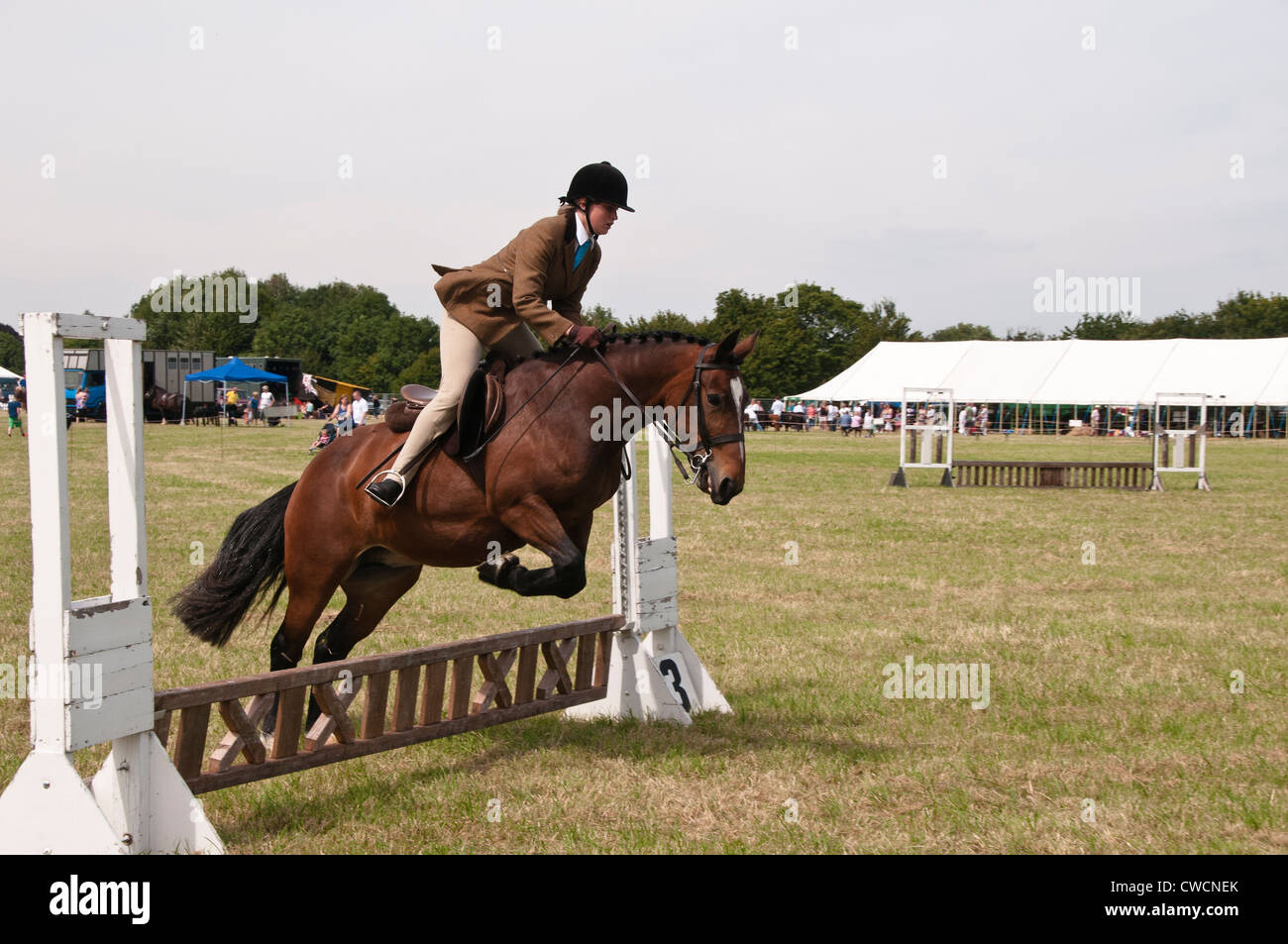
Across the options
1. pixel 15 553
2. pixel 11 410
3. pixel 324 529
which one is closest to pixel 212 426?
pixel 11 410

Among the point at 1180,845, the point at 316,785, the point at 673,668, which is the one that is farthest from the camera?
the point at 673,668

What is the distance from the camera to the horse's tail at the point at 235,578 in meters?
5.57

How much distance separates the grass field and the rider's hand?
1.80m

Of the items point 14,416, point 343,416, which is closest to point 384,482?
point 343,416

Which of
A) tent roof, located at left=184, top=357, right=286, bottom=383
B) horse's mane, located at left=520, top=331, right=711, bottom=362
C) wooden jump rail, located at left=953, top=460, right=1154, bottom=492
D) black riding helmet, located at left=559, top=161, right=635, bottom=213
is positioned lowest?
wooden jump rail, located at left=953, top=460, right=1154, bottom=492

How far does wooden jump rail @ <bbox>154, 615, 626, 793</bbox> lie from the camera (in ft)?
13.2

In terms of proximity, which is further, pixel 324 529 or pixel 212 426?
pixel 212 426

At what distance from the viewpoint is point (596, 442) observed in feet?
16.0

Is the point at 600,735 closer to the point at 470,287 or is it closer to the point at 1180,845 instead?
the point at 470,287

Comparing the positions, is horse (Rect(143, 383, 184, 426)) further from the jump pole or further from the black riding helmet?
the jump pole

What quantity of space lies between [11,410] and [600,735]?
36.3m

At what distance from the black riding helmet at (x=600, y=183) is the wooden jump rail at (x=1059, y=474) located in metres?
16.7

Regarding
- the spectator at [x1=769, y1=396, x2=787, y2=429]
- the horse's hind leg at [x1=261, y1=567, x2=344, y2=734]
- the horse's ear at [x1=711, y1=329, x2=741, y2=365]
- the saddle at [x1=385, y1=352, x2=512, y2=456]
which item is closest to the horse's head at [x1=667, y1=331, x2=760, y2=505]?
the horse's ear at [x1=711, y1=329, x2=741, y2=365]

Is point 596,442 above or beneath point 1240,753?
above
